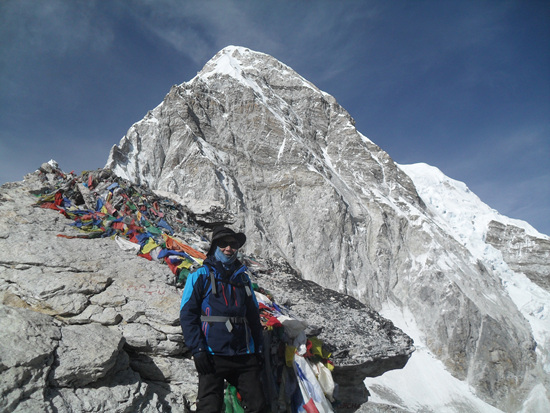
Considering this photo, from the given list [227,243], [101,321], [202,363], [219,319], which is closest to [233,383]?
[202,363]

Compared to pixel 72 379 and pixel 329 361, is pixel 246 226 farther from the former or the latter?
pixel 72 379

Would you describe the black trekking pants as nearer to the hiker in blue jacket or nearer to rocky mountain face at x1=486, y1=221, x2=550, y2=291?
the hiker in blue jacket

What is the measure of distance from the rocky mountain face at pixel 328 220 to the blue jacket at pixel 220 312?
2380 centimetres

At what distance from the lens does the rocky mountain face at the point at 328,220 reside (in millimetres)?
29000

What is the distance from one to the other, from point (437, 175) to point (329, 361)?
63.2 meters

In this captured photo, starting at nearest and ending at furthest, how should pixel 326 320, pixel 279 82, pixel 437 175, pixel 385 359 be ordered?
1. pixel 385 359
2. pixel 326 320
3. pixel 279 82
4. pixel 437 175

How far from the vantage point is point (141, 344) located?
3979mm

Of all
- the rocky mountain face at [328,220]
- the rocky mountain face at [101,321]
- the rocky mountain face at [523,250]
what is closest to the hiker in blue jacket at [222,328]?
the rocky mountain face at [101,321]

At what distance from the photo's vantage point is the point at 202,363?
10.3 feet

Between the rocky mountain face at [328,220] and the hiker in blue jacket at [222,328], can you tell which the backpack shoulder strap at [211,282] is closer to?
the hiker in blue jacket at [222,328]

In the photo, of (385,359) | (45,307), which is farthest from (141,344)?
(385,359)

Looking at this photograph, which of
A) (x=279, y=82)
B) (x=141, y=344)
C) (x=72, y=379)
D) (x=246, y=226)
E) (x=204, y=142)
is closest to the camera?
(x=72, y=379)

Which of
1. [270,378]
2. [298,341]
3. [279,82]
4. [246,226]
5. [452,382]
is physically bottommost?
[452,382]

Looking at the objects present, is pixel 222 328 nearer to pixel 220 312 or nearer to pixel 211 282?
pixel 220 312
